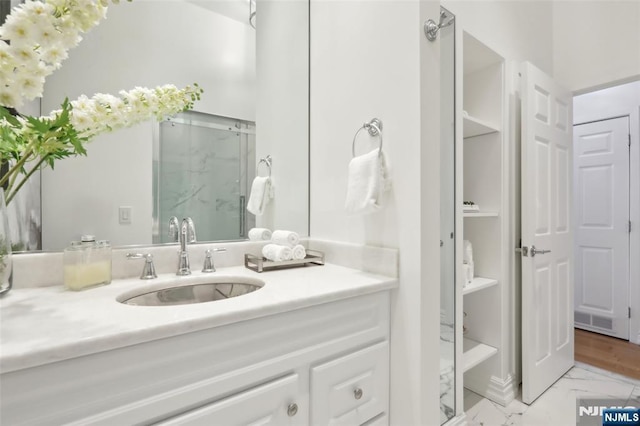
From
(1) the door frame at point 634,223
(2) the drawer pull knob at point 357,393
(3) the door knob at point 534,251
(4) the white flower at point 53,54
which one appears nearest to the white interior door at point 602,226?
(1) the door frame at point 634,223

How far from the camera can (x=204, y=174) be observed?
1.39m

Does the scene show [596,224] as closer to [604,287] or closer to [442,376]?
[604,287]

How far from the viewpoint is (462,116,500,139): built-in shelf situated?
1708mm

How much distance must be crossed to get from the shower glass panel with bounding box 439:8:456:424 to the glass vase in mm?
1461

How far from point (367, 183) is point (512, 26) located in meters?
1.71

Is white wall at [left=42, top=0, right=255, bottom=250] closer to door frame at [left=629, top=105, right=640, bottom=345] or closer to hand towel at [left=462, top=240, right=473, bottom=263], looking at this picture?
hand towel at [left=462, top=240, right=473, bottom=263]

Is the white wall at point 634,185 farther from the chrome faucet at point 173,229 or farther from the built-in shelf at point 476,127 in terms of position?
the chrome faucet at point 173,229

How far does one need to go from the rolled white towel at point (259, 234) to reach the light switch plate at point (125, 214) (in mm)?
487

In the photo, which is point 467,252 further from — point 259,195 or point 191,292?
point 191,292

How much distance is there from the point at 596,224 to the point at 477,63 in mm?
2299

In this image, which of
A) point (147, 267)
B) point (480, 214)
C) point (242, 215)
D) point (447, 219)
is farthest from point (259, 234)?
point (480, 214)

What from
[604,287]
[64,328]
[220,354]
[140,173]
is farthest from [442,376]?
[604,287]

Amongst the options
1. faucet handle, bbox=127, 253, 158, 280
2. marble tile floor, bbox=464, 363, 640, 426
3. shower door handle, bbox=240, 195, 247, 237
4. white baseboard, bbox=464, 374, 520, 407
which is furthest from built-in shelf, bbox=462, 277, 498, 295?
faucet handle, bbox=127, 253, 158, 280

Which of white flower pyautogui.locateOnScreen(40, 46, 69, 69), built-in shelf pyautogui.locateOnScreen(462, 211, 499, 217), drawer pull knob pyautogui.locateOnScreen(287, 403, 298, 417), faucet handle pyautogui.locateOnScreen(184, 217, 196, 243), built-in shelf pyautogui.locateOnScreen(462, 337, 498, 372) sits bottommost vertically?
built-in shelf pyautogui.locateOnScreen(462, 337, 498, 372)
